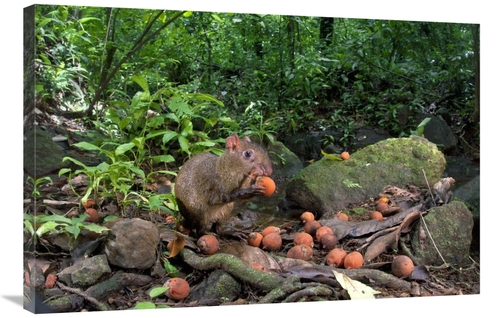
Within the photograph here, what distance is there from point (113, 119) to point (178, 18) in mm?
875

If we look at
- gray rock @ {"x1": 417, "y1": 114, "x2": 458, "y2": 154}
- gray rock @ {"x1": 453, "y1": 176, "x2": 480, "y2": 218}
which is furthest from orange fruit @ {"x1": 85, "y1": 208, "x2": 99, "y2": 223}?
gray rock @ {"x1": 453, "y1": 176, "x2": 480, "y2": 218}

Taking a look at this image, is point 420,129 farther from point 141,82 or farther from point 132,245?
point 132,245

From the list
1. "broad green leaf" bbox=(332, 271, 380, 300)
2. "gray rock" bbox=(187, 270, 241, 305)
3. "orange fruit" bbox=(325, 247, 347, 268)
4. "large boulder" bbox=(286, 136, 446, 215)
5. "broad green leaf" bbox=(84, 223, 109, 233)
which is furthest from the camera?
"large boulder" bbox=(286, 136, 446, 215)

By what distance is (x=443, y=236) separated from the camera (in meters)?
5.31

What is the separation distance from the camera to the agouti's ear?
4.91 meters

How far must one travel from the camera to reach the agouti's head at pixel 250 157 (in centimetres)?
492

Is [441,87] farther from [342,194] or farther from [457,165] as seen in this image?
[342,194]

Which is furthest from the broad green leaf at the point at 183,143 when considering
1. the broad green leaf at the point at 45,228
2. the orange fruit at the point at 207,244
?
the broad green leaf at the point at 45,228

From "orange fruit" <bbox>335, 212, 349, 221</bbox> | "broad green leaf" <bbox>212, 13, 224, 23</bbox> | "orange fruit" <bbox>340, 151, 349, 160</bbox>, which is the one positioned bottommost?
"orange fruit" <bbox>335, 212, 349, 221</bbox>

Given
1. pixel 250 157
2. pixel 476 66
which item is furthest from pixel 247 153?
pixel 476 66

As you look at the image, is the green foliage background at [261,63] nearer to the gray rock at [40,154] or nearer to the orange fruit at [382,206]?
the gray rock at [40,154]

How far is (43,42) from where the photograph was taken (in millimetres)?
4375

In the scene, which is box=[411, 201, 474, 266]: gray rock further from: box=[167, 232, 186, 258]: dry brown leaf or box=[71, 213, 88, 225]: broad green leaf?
box=[71, 213, 88, 225]: broad green leaf

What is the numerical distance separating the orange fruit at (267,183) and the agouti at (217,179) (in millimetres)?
62
